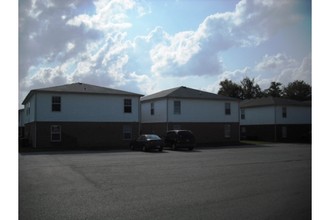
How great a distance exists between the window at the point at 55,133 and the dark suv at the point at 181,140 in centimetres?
934

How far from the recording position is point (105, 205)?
24.5 feet

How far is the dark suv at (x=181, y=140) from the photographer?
1121 inches

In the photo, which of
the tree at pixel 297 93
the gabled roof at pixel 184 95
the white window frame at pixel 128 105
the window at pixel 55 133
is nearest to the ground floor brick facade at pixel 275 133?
the gabled roof at pixel 184 95

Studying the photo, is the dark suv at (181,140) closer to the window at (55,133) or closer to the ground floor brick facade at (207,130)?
the ground floor brick facade at (207,130)

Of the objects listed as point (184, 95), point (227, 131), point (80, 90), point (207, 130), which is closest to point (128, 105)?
point (80, 90)

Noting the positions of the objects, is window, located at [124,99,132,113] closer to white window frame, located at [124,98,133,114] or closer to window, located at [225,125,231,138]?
white window frame, located at [124,98,133,114]

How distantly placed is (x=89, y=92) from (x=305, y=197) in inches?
1010

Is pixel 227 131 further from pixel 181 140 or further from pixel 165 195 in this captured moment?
pixel 165 195

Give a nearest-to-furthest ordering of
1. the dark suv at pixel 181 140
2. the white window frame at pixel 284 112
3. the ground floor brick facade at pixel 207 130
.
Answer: the dark suv at pixel 181 140
the ground floor brick facade at pixel 207 130
the white window frame at pixel 284 112

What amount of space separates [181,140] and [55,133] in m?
10.6

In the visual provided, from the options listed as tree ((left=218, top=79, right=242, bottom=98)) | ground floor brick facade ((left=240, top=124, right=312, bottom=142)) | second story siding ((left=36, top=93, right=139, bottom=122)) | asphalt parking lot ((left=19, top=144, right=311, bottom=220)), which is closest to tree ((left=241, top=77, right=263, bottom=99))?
tree ((left=218, top=79, right=242, bottom=98))

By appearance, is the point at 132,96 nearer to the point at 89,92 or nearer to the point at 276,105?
the point at 89,92

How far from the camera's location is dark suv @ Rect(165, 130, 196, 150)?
2848cm

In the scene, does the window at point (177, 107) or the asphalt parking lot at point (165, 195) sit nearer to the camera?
the asphalt parking lot at point (165, 195)
